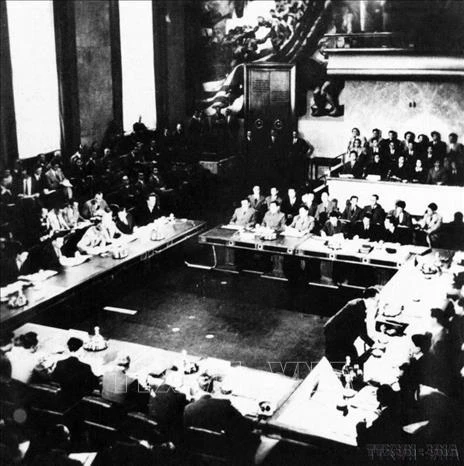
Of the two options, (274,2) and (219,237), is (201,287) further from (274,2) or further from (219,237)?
(274,2)

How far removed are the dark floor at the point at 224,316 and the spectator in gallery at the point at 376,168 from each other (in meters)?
4.08

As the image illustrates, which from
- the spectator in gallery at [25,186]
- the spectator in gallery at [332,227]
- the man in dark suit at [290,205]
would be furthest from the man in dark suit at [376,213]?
the spectator in gallery at [25,186]

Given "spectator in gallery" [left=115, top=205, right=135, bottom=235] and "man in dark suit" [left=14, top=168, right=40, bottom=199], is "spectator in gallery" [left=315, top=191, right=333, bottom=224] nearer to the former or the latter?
"spectator in gallery" [left=115, top=205, right=135, bottom=235]

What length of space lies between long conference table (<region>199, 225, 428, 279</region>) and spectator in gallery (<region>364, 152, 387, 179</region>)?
3.58 meters

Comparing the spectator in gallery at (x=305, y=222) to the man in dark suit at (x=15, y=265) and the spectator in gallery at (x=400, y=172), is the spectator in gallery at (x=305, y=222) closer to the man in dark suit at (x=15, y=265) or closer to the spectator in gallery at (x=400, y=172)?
the spectator in gallery at (x=400, y=172)

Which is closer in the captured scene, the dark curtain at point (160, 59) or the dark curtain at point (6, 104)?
the dark curtain at point (6, 104)

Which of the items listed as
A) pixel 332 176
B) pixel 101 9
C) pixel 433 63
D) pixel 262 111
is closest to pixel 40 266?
pixel 332 176

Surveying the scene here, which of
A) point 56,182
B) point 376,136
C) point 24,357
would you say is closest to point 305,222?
point 376,136

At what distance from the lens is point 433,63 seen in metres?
13.4

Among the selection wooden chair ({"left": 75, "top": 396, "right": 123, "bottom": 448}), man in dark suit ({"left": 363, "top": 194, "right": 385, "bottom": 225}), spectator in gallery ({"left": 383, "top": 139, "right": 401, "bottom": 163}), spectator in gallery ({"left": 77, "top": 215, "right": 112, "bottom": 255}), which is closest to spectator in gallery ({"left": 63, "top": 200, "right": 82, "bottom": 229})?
spectator in gallery ({"left": 77, "top": 215, "right": 112, "bottom": 255})

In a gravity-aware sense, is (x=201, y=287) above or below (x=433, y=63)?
below

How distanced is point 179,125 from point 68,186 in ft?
15.3

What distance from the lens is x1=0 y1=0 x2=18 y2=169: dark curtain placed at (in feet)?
38.7

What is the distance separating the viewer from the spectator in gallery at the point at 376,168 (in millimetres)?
13320
